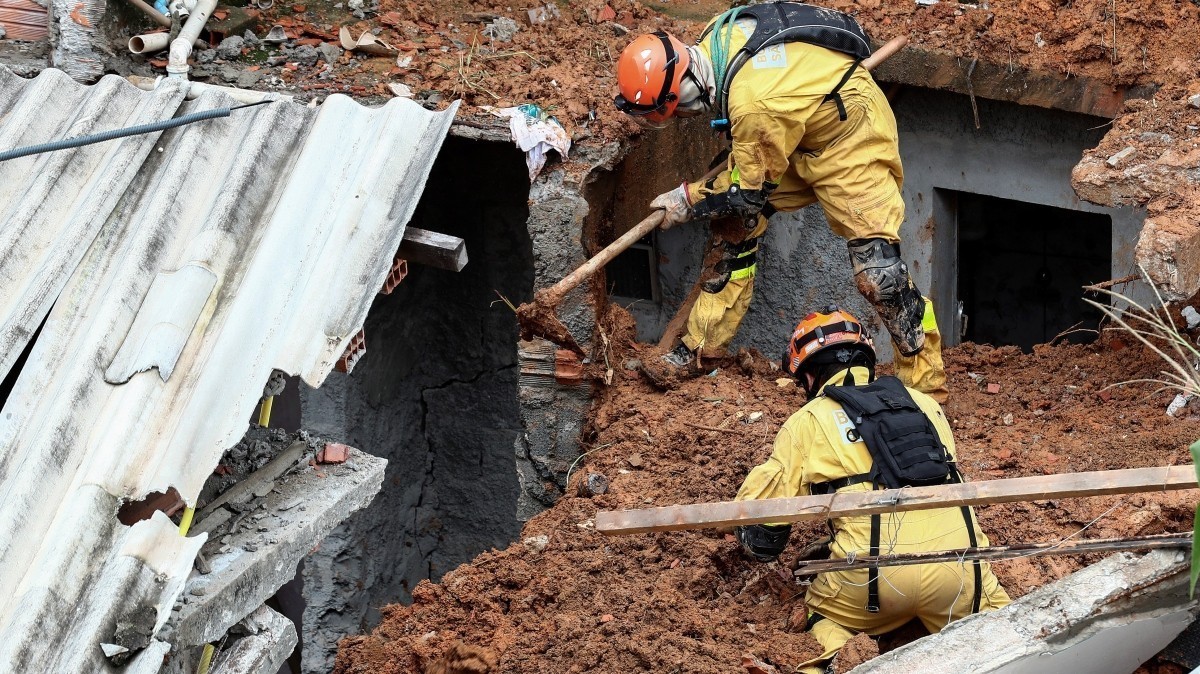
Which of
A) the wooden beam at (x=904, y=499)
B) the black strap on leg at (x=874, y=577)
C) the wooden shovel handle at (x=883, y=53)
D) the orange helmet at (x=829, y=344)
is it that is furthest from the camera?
the wooden shovel handle at (x=883, y=53)

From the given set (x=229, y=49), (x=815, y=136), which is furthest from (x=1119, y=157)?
(x=229, y=49)

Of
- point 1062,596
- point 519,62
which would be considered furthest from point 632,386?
point 1062,596

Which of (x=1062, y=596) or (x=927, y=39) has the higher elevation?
(x=927, y=39)

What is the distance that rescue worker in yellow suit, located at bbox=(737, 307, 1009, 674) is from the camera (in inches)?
152

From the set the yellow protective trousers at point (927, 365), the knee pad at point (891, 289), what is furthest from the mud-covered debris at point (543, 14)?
the yellow protective trousers at point (927, 365)

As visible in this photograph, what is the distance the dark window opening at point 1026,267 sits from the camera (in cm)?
902

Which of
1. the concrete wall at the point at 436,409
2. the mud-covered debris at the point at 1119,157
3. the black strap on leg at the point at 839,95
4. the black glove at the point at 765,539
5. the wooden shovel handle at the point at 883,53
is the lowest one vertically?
the concrete wall at the point at 436,409

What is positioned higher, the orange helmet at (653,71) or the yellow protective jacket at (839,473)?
the orange helmet at (653,71)

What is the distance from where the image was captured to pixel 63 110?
4.77 metres

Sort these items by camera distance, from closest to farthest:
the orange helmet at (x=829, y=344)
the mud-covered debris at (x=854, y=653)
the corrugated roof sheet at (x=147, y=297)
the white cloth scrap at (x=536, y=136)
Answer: the corrugated roof sheet at (x=147, y=297), the mud-covered debris at (x=854, y=653), the orange helmet at (x=829, y=344), the white cloth scrap at (x=536, y=136)

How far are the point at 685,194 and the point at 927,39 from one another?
6.26 ft

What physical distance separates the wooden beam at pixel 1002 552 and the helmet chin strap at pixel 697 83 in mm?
2598

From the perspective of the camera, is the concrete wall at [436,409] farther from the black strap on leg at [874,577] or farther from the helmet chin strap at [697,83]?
the black strap on leg at [874,577]

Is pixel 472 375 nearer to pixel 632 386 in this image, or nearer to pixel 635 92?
pixel 632 386
